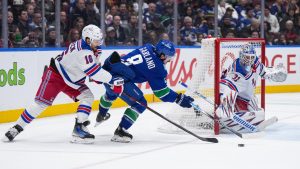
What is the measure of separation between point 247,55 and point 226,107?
578mm

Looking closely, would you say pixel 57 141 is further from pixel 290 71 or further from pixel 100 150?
pixel 290 71

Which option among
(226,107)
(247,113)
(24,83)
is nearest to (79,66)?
(226,107)

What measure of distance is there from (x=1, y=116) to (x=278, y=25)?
7058 mm

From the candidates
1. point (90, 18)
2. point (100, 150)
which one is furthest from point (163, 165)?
point (90, 18)

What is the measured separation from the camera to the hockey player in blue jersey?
253 inches

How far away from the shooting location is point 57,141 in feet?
22.0

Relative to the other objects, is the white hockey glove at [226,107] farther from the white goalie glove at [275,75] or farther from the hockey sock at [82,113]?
the hockey sock at [82,113]

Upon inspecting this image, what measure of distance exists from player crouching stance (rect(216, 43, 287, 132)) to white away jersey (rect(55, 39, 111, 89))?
141 centimetres

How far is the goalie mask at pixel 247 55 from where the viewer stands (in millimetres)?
7297

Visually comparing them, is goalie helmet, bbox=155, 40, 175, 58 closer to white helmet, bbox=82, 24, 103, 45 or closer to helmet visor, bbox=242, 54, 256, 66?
white helmet, bbox=82, 24, 103, 45

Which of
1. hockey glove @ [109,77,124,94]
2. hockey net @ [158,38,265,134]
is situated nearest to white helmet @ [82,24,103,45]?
hockey glove @ [109,77,124,94]

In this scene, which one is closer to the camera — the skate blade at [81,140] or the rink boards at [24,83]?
the skate blade at [81,140]

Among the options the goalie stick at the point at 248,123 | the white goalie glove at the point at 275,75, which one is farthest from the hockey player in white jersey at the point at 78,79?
the white goalie glove at the point at 275,75

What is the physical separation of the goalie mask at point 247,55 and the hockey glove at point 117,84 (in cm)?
148
